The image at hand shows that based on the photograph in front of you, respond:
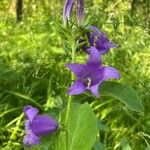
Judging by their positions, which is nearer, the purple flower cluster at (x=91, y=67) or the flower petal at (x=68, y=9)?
the purple flower cluster at (x=91, y=67)

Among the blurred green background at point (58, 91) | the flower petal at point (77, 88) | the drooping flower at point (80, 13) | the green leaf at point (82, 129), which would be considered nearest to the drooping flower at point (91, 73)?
the flower petal at point (77, 88)

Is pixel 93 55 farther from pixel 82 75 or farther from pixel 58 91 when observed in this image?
pixel 58 91

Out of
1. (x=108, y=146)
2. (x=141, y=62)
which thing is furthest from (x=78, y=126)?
(x=141, y=62)

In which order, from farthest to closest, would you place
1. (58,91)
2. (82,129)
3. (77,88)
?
(58,91) → (82,129) → (77,88)

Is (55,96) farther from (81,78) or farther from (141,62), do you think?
(81,78)

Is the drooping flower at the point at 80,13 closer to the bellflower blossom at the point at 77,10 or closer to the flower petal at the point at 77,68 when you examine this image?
the bellflower blossom at the point at 77,10

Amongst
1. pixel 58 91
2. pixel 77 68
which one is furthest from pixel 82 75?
pixel 58 91
